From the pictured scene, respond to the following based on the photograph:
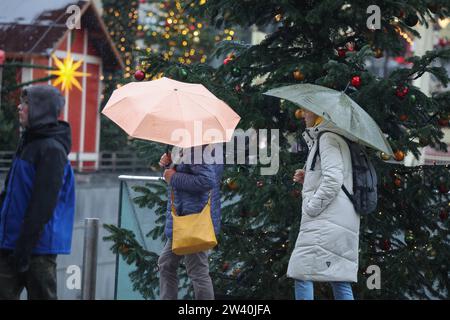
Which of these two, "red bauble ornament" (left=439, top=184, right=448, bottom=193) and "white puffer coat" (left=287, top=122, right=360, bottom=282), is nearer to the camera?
"white puffer coat" (left=287, top=122, right=360, bottom=282)

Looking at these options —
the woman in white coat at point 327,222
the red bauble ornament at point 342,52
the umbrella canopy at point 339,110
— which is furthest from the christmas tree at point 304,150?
the woman in white coat at point 327,222

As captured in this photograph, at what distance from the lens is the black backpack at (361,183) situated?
6.22 m

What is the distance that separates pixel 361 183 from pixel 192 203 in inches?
44.7

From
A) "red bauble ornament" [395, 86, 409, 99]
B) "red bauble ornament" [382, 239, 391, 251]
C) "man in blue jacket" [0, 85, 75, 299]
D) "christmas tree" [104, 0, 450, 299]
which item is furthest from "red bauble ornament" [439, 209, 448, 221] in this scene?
"man in blue jacket" [0, 85, 75, 299]

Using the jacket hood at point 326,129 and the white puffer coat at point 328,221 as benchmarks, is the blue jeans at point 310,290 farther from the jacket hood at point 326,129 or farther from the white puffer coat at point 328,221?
the jacket hood at point 326,129

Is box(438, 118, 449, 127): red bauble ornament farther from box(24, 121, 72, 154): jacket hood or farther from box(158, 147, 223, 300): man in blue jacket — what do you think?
box(24, 121, 72, 154): jacket hood

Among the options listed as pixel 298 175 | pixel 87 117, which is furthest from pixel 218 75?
pixel 87 117

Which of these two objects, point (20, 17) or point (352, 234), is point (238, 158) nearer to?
point (352, 234)

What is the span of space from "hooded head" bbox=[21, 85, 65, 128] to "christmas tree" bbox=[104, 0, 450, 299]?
2.53m

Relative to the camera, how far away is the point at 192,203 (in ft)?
21.3

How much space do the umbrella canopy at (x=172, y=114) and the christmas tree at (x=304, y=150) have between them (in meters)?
0.97

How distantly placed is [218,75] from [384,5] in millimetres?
1529

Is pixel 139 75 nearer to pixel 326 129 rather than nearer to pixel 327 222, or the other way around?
pixel 326 129

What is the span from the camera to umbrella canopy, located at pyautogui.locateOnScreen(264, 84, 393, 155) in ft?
20.1
